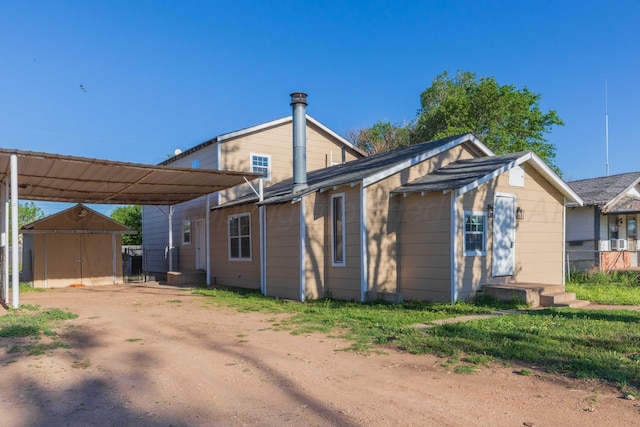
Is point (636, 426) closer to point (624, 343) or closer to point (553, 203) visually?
point (624, 343)

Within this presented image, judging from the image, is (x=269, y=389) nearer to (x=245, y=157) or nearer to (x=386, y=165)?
(x=386, y=165)

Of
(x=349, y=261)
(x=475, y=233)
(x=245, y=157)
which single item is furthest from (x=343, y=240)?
(x=245, y=157)

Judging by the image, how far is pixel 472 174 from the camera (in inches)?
468

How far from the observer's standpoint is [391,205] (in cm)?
1241

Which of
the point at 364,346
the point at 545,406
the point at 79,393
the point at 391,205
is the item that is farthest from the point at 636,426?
the point at 391,205

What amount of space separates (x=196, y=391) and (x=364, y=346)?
110 inches

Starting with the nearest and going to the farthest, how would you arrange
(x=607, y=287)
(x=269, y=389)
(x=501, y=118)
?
(x=269, y=389) < (x=607, y=287) < (x=501, y=118)

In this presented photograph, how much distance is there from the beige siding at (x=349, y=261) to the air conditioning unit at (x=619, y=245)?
1453 cm

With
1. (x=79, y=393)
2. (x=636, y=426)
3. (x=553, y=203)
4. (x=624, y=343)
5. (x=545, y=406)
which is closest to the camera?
(x=636, y=426)

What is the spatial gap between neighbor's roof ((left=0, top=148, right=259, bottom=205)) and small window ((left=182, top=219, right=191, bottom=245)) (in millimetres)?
1651

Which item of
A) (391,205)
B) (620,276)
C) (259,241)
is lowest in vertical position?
(620,276)

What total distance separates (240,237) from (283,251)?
377cm

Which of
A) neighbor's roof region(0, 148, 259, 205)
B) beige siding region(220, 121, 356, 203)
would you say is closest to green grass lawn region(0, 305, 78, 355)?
neighbor's roof region(0, 148, 259, 205)

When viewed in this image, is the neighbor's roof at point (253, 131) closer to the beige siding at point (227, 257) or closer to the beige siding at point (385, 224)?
the beige siding at point (227, 257)
